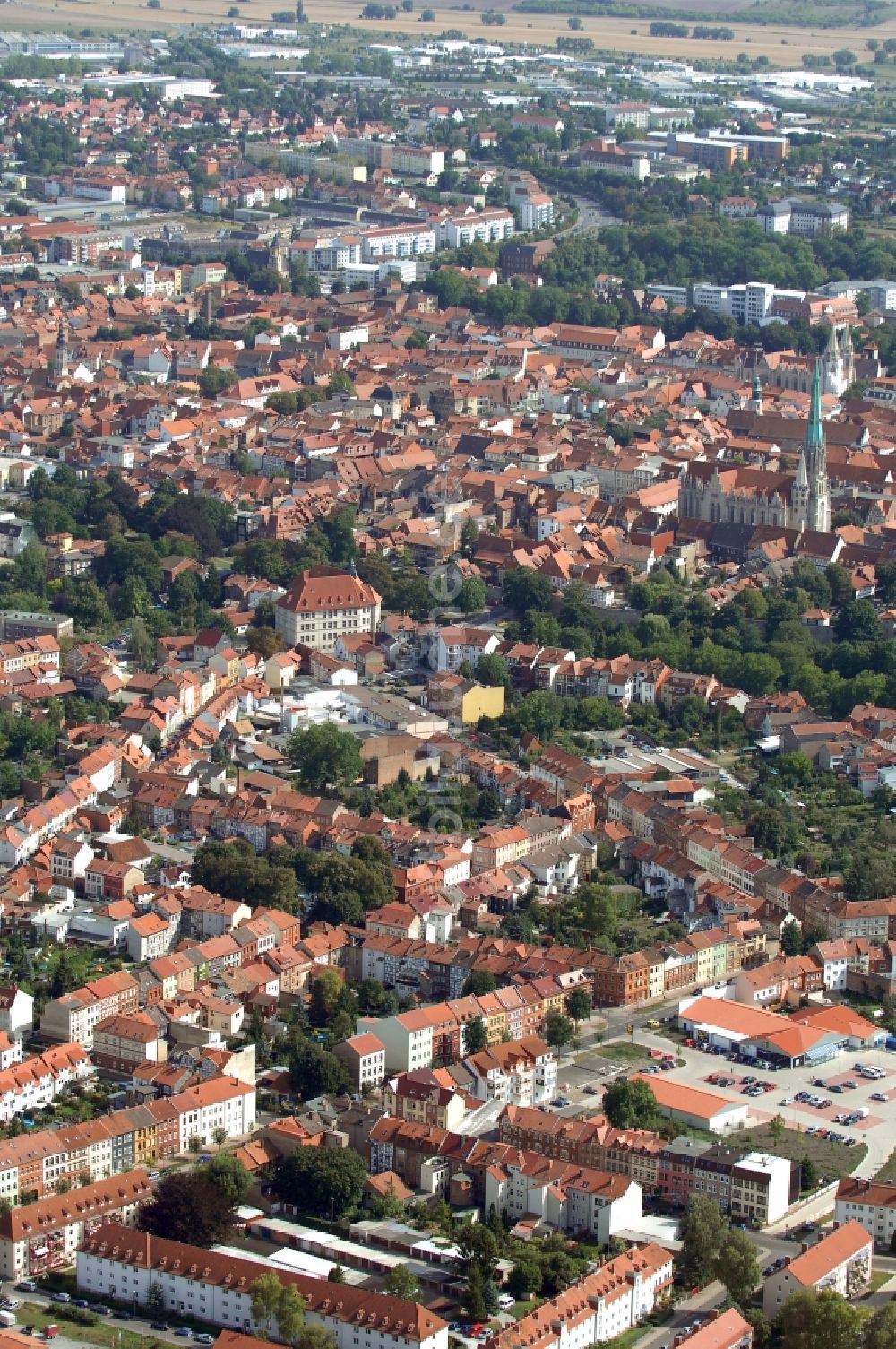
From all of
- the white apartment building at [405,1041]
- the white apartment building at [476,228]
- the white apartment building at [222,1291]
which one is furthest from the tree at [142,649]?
the white apartment building at [476,228]

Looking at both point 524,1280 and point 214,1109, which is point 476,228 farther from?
point 524,1280

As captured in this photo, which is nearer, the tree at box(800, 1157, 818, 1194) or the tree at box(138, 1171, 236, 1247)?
the tree at box(138, 1171, 236, 1247)

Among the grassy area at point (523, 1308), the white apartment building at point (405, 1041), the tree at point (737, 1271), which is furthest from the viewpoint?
the white apartment building at point (405, 1041)

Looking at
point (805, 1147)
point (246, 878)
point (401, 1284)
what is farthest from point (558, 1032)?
point (401, 1284)

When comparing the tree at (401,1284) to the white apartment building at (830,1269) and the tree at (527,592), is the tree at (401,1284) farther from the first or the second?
the tree at (527,592)

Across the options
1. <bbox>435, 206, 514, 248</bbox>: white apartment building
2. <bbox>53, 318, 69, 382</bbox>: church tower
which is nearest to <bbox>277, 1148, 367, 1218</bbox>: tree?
<bbox>53, 318, 69, 382</bbox>: church tower

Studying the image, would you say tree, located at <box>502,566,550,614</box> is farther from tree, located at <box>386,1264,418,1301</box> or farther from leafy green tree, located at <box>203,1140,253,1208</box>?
tree, located at <box>386,1264,418,1301</box>
